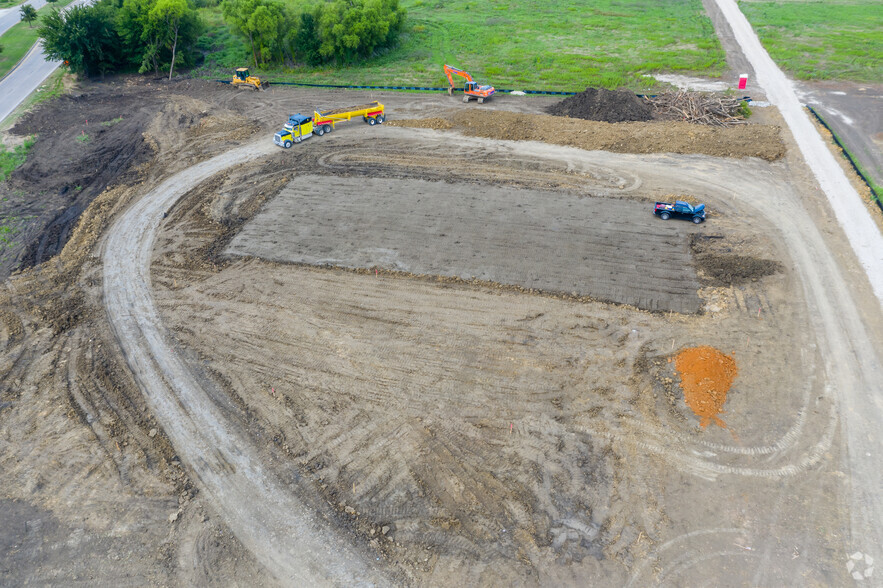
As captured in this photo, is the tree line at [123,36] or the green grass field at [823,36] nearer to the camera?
the green grass field at [823,36]

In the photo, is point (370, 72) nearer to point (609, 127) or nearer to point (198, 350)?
point (609, 127)

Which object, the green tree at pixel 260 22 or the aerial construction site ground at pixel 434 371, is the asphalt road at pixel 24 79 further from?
the green tree at pixel 260 22

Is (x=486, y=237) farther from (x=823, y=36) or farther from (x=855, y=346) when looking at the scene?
(x=823, y=36)

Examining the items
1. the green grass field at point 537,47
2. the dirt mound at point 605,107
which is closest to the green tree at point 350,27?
the green grass field at point 537,47

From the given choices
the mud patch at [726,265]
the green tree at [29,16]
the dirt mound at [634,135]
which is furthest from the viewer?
the green tree at [29,16]

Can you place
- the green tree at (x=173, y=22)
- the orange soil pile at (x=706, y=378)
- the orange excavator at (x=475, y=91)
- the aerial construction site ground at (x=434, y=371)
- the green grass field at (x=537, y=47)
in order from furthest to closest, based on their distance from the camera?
the green tree at (x=173, y=22), the green grass field at (x=537, y=47), the orange excavator at (x=475, y=91), the orange soil pile at (x=706, y=378), the aerial construction site ground at (x=434, y=371)

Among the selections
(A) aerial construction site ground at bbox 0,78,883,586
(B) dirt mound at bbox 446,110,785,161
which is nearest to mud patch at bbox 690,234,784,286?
(A) aerial construction site ground at bbox 0,78,883,586

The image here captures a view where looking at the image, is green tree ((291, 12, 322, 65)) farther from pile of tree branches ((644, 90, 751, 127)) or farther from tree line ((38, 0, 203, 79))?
pile of tree branches ((644, 90, 751, 127))

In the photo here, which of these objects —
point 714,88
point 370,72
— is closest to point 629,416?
point 714,88
